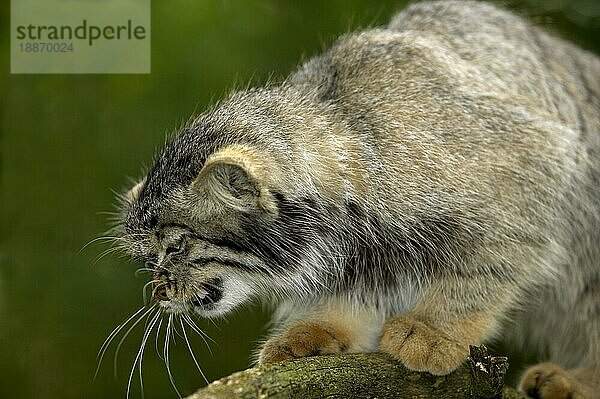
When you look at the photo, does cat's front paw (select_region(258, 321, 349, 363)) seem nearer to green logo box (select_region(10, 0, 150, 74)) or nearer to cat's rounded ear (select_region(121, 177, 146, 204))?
cat's rounded ear (select_region(121, 177, 146, 204))

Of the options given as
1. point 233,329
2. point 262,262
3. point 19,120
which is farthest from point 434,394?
point 19,120

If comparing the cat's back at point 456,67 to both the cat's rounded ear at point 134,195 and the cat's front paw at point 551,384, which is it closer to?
the cat's rounded ear at point 134,195

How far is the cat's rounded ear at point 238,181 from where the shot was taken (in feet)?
7.74

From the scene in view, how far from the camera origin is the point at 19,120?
3.62 metres

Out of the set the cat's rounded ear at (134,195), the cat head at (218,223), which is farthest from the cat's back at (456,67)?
the cat's rounded ear at (134,195)

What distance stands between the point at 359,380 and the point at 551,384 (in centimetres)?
90

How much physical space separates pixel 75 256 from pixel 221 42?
3.07 feet

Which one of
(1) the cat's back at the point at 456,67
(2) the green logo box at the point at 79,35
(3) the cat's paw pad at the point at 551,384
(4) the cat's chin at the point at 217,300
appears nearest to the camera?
(4) the cat's chin at the point at 217,300

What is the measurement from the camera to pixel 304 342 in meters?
2.67

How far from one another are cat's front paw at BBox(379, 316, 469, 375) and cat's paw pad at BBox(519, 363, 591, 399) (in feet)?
1.64

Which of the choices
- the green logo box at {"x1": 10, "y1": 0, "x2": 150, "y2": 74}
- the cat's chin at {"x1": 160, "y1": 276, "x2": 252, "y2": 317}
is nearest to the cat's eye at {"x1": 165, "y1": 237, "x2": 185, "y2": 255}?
the cat's chin at {"x1": 160, "y1": 276, "x2": 252, "y2": 317}

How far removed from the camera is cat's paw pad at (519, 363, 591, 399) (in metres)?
2.89

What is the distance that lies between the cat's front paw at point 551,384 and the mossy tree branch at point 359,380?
0.41 meters

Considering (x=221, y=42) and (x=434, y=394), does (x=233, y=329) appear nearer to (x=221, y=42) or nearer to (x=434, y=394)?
(x=221, y=42)
